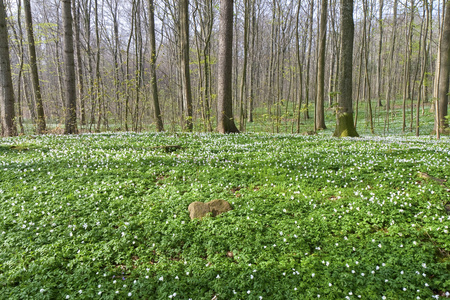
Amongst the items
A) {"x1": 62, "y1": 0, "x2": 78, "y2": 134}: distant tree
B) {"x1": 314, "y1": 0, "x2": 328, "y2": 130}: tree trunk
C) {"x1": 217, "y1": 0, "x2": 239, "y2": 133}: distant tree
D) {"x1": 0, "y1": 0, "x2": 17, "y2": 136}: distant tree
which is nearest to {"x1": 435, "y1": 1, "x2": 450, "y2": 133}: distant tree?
{"x1": 314, "y1": 0, "x2": 328, "y2": 130}: tree trunk

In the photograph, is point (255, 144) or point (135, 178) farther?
point (255, 144)

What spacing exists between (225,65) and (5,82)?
11310 mm

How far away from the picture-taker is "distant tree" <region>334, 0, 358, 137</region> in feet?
41.0

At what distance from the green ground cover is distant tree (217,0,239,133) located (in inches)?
246

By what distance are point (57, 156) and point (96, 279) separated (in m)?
6.05

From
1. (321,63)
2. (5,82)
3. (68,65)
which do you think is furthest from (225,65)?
(5,82)

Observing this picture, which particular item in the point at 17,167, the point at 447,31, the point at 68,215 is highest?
the point at 447,31

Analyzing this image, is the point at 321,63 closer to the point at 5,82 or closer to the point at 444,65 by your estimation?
the point at 444,65

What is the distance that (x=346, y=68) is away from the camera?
42.1 ft

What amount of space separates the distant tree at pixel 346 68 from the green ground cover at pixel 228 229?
6.24 m

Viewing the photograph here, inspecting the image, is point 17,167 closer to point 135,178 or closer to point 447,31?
point 135,178

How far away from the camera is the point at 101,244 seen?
13.8 feet

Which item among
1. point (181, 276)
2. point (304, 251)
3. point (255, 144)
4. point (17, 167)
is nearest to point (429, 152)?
point (255, 144)

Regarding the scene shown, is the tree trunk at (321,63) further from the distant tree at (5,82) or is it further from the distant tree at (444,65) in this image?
the distant tree at (5,82)
